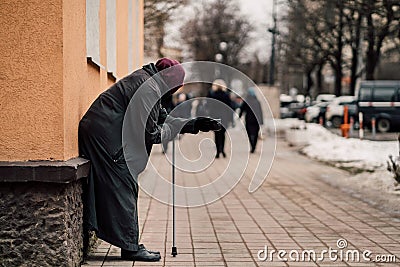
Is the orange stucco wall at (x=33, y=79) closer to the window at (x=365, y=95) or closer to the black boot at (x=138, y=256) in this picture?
the black boot at (x=138, y=256)

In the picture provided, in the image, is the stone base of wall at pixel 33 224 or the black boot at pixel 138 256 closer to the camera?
the stone base of wall at pixel 33 224

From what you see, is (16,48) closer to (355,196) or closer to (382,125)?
(355,196)

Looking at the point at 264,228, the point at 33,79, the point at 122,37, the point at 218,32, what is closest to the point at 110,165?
the point at 33,79

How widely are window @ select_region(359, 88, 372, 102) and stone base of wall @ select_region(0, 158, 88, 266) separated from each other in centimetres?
3247

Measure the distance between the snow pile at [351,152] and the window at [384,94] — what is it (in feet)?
38.0

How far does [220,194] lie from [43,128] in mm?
6473

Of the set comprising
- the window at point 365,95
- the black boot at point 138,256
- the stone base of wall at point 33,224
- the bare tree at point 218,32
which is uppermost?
the bare tree at point 218,32

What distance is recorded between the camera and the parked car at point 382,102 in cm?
3719

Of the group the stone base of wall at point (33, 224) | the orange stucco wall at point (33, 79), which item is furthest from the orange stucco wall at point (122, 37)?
the stone base of wall at point (33, 224)

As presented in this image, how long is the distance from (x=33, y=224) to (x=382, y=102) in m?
32.7

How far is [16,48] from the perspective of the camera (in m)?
6.21

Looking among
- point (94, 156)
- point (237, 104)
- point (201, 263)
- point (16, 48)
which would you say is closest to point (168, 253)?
point (201, 263)

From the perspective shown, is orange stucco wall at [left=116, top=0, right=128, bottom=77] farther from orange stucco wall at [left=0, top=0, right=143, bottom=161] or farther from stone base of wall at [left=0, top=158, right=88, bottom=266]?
stone base of wall at [left=0, top=158, right=88, bottom=266]

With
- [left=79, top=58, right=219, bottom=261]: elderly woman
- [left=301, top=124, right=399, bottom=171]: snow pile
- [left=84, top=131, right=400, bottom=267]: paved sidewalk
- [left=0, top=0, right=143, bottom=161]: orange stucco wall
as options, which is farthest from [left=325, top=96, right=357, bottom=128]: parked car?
[left=0, top=0, right=143, bottom=161]: orange stucco wall
